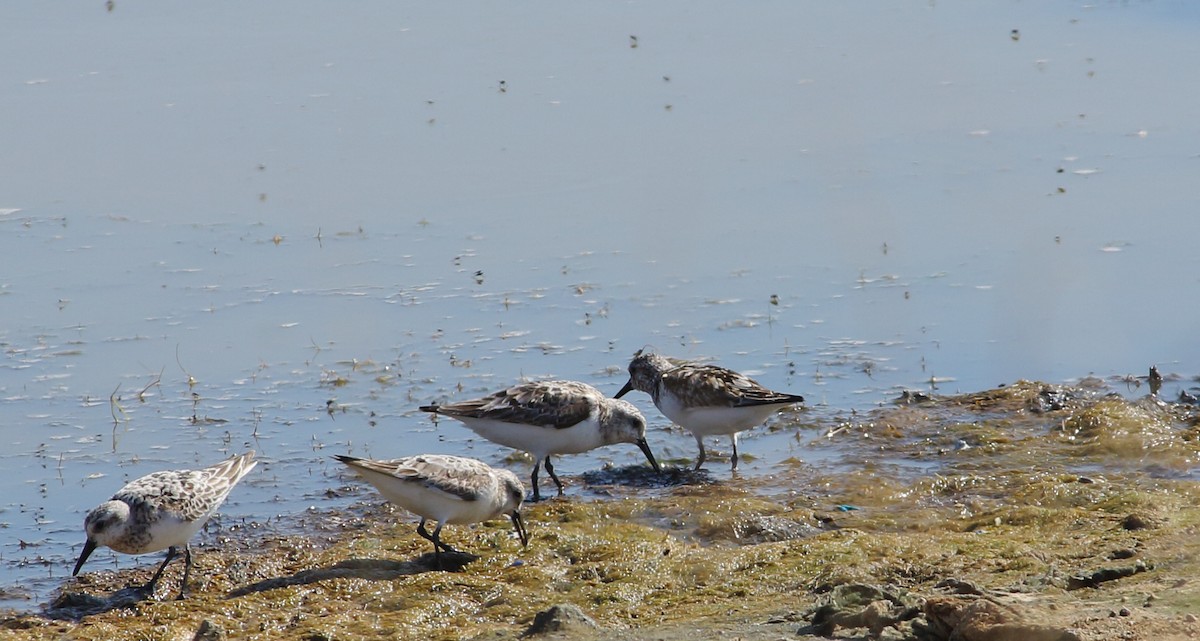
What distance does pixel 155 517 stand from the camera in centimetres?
951

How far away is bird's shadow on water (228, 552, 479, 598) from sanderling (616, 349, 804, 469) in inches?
106

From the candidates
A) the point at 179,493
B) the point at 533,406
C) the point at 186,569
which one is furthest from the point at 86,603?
the point at 533,406

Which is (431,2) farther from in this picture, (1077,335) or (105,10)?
(1077,335)

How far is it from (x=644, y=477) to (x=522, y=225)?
545 cm

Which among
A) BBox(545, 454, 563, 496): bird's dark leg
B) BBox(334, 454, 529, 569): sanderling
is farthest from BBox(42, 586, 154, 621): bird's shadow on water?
BBox(545, 454, 563, 496): bird's dark leg

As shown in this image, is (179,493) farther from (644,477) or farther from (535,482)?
(644,477)

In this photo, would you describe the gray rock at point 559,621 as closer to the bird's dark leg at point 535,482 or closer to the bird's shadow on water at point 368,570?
the bird's shadow on water at point 368,570

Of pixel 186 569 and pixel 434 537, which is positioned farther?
pixel 434 537

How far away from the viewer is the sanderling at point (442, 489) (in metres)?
10.0

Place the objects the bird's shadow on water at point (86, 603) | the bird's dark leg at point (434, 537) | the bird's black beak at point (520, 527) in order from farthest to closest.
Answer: the bird's black beak at point (520, 527)
the bird's dark leg at point (434, 537)
the bird's shadow on water at point (86, 603)

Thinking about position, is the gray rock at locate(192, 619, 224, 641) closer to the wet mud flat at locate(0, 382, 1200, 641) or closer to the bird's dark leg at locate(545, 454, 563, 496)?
the wet mud flat at locate(0, 382, 1200, 641)

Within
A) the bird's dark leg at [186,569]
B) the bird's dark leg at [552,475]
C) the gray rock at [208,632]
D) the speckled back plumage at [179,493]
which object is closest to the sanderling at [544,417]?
the bird's dark leg at [552,475]

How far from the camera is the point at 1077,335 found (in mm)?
14570

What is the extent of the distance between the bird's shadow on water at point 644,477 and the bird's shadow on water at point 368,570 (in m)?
2.08
